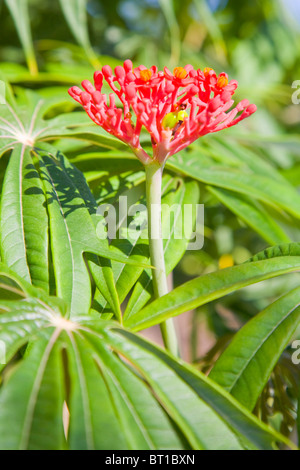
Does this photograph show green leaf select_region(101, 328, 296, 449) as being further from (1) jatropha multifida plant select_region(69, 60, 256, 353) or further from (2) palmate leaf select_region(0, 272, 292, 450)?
(1) jatropha multifida plant select_region(69, 60, 256, 353)

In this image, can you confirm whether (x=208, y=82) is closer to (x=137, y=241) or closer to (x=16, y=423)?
(x=137, y=241)

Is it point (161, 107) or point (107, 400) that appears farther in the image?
point (161, 107)

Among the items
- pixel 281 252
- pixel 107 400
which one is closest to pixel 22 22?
pixel 281 252

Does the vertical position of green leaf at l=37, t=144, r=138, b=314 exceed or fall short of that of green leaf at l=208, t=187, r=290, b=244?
it falls short

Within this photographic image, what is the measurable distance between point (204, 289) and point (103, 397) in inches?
5.8

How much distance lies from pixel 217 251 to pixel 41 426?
0.90m

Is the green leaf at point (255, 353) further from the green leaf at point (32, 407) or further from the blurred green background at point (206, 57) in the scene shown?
the blurred green background at point (206, 57)

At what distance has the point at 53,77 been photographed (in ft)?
3.04

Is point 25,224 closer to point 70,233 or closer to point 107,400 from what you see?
point 70,233

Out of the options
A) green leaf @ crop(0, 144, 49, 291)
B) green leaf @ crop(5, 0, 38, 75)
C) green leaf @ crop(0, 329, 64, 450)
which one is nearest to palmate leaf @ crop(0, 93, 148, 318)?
green leaf @ crop(0, 144, 49, 291)

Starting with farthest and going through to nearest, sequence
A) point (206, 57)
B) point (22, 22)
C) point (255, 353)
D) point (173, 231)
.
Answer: point (206, 57) → point (22, 22) → point (173, 231) → point (255, 353)

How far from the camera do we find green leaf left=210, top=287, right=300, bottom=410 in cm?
41

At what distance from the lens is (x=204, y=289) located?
17.1 inches

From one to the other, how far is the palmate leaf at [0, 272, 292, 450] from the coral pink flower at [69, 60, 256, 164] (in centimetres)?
19
